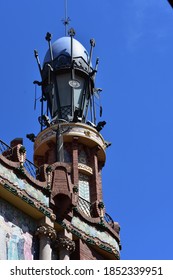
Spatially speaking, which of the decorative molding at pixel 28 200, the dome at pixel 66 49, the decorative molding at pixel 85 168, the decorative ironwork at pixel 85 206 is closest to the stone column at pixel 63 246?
the decorative molding at pixel 28 200

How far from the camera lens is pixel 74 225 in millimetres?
22312

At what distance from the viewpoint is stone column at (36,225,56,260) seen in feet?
67.4

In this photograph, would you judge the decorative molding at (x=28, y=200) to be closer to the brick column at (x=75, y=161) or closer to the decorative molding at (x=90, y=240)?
the decorative molding at (x=90, y=240)

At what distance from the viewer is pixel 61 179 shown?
22.3m

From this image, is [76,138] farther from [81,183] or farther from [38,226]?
[38,226]

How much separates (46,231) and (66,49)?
12.5 meters

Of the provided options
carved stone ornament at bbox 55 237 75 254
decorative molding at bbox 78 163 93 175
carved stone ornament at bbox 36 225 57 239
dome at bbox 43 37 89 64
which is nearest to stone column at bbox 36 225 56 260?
carved stone ornament at bbox 36 225 57 239

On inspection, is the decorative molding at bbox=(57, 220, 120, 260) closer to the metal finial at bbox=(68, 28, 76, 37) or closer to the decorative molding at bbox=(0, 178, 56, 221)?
the decorative molding at bbox=(0, 178, 56, 221)

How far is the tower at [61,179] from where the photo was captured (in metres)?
20.5

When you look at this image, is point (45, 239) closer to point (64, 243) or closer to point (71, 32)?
point (64, 243)

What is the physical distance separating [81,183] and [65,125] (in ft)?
7.65

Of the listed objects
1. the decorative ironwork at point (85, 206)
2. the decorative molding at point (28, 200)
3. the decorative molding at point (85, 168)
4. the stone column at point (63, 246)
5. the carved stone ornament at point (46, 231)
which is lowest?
the stone column at point (63, 246)
